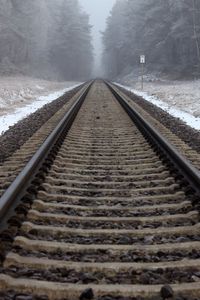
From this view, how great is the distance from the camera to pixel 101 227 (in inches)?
165

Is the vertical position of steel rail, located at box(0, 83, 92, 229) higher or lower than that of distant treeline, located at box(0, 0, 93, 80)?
lower

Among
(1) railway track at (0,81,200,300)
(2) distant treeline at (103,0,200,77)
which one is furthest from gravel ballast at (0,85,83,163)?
(2) distant treeline at (103,0,200,77)

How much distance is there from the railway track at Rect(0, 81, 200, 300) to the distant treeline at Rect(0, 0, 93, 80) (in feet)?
157

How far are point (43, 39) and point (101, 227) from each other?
76.5 metres

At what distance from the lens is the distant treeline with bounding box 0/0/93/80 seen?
193 ft

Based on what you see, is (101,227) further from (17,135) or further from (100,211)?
(17,135)

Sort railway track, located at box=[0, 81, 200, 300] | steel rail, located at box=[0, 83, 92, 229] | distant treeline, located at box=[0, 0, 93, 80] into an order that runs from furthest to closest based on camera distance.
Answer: distant treeline, located at box=[0, 0, 93, 80] → steel rail, located at box=[0, 83, 92, 229] → railway track, located at box=[0, 81, 200, 300]

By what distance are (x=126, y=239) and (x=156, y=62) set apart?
59.2 metres

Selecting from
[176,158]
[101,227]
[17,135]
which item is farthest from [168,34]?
[101,227]

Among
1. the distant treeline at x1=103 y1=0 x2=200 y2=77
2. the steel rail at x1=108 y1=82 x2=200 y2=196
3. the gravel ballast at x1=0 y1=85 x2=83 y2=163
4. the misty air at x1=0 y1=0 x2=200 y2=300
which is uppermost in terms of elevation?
the distant treeline at x1=103 y1=0 x2=200 y2=77

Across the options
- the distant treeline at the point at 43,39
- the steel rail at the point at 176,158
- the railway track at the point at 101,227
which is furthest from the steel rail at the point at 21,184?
the distant treeline at the point at 43,39

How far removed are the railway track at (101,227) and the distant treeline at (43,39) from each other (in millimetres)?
47929

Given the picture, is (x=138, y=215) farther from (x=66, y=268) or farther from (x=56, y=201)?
(x=66, y=268)

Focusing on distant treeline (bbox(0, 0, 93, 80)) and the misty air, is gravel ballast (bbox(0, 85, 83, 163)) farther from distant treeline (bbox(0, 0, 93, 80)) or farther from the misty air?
distant treeline (bbox(0, 0, 93, 80))
